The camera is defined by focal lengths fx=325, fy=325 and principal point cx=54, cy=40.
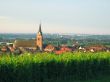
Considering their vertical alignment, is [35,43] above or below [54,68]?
below

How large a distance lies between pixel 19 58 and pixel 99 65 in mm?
10961

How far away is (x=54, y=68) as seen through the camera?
111 ft

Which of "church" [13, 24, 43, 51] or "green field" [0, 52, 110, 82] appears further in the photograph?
"church" [13, 24, 43, 51]

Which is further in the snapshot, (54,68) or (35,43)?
(35,43)

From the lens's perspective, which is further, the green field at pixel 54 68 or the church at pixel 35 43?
the church at pixel 35 43

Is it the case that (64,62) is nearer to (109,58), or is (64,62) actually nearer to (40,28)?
(109,58)

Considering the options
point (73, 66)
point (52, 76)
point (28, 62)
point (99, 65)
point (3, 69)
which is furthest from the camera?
point (99, 65)

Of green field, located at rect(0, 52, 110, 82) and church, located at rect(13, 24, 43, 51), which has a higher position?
green field, located at rect(0, 52, 110, 82)

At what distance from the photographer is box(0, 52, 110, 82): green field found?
95.2 ft

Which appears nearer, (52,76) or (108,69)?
(52,76)

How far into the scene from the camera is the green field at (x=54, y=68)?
29.0 metres

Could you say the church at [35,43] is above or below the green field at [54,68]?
below

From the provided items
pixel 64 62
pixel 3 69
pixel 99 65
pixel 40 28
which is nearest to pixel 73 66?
pixel 64 62

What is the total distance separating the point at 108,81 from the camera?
2900cm
